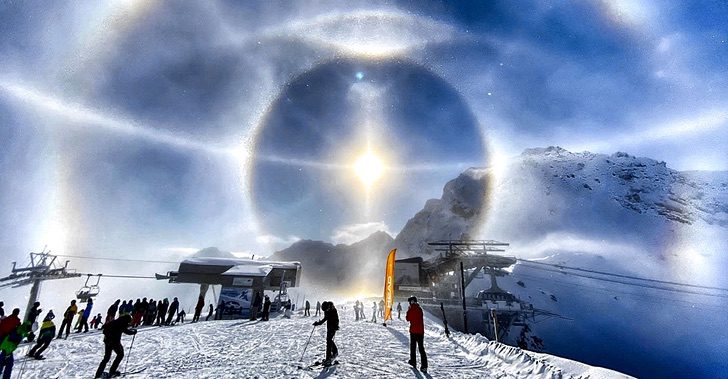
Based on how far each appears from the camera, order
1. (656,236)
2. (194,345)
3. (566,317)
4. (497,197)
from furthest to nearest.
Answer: (497,197) → (656,236) → (566,317) → (194,345)

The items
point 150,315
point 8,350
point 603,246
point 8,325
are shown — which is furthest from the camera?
point 603,246

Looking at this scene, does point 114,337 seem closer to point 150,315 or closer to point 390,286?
point 390,286

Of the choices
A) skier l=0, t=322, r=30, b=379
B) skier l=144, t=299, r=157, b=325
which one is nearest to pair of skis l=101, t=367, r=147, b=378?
skier l=0, t=322, r=30, b=379

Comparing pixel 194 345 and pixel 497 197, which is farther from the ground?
pixel 497 197

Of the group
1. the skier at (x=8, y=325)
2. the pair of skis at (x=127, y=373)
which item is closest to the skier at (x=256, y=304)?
the pair of skis at (x=127, y=373)

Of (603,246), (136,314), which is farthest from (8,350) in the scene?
(603,246)

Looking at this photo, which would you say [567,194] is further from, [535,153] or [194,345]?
[194,345]

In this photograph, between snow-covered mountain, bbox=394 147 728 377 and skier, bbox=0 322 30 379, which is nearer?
skier, bbox=0 322 30 379

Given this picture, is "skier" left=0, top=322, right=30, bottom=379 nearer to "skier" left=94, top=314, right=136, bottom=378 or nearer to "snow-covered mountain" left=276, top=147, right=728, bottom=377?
"skier" left=94, top=314, right=136, bottom=378

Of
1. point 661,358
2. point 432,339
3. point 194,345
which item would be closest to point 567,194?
point 661,358
